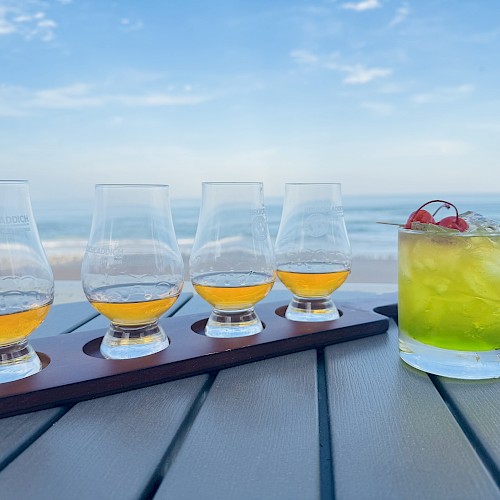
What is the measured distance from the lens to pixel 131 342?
0.86 m

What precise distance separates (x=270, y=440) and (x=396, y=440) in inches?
5.5

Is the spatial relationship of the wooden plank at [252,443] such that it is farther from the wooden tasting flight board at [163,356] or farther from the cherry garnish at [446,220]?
the cherry garnish at [446,220]

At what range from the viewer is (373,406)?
2.25 feet

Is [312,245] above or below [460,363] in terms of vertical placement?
above

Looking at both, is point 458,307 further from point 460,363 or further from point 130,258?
point 130,258

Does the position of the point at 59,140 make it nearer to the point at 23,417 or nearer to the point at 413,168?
the point at 413,168

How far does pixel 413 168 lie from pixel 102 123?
9315mm

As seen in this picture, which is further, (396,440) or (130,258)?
(130,258)

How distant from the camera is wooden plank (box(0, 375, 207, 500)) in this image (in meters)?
0.51

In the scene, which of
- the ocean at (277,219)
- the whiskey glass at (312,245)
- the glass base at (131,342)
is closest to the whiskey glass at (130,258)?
the glass base at (131,342)

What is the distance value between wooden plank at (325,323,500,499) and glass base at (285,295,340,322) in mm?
221

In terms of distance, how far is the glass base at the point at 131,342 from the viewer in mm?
848

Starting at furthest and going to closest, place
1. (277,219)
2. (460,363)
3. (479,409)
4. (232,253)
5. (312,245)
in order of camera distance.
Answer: (277,219) < (312,245) < (232,253) < (460,363) < (479,409)

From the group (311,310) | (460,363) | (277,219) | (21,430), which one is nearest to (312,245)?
(311,310)
